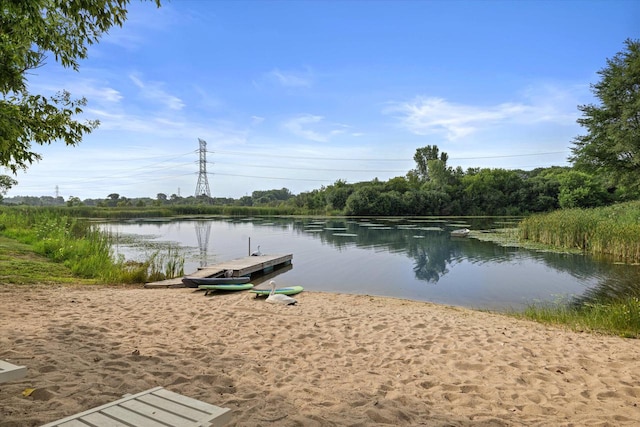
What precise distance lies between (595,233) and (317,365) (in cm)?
1880

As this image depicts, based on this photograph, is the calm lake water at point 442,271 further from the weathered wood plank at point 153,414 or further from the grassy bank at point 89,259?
the weathered wood plank at point 153,414

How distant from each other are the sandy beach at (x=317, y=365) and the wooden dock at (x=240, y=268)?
3294 millimetres

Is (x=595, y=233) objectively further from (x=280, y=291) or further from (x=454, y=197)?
(x=454, y=197)

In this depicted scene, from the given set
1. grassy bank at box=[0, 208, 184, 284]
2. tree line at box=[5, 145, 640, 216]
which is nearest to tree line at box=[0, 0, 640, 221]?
tree line at box=[5, 145, 640, 216]

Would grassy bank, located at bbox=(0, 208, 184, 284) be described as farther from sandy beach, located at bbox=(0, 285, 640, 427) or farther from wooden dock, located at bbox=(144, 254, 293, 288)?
sandy beach, located at bbox=(0, 285, 640, 427)

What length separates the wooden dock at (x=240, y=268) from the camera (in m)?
10.2

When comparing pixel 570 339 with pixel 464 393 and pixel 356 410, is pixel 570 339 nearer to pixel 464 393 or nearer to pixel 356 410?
pixel 464 393

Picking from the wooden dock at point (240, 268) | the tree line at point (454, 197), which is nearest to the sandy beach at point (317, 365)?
the wooden dock at point (240, 268)

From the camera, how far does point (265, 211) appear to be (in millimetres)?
54906

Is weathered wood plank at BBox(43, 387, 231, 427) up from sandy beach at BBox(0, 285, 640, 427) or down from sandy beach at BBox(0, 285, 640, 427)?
up

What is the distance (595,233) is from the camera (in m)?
18.0

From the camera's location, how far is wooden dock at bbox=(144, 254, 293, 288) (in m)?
10.2

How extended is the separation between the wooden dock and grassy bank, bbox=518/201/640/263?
537 inches

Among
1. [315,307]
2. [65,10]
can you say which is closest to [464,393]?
[315,307]
